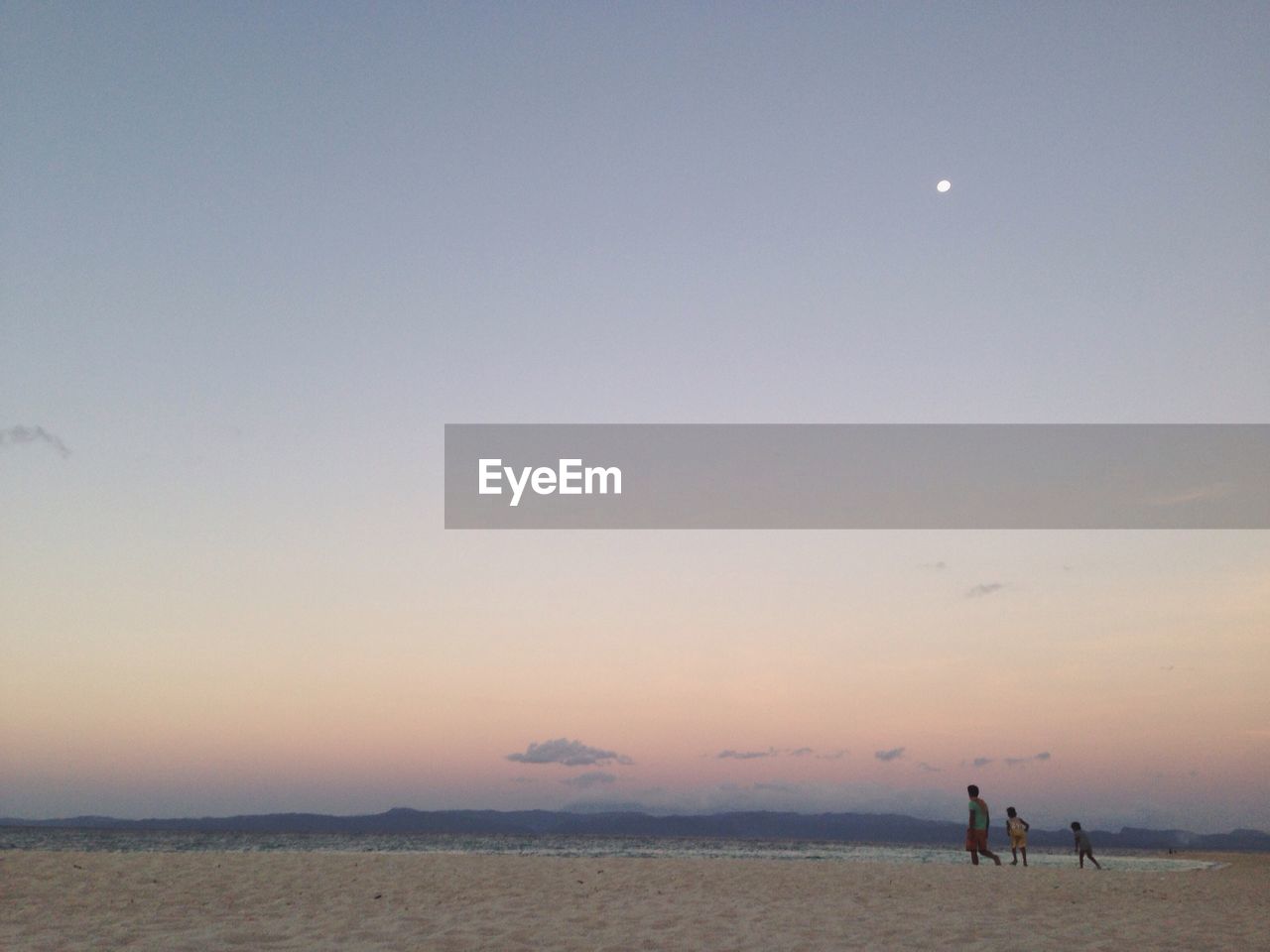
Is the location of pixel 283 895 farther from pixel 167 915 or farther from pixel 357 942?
pixel 357 942

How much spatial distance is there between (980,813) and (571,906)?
41.8 feet

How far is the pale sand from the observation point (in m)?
10.4

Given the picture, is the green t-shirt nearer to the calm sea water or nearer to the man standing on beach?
the man standing on beach

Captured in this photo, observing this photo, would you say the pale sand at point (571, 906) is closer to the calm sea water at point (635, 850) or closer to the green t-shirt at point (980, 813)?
the green t-shirt at point (980, 813)

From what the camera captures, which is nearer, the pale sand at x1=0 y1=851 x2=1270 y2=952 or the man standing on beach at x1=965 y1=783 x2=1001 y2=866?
the pale sand at x1=0 y1=851 x2=1270 y2=952

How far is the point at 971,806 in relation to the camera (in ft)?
70.9

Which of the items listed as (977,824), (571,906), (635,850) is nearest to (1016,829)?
(977,824)

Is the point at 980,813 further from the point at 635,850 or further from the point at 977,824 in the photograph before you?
the point at 635,850

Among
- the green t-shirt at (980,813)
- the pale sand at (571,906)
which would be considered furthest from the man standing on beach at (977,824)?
the pale sand at (571,906)

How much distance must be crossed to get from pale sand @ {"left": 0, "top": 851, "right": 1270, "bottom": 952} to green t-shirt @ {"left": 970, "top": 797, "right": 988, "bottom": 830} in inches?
123

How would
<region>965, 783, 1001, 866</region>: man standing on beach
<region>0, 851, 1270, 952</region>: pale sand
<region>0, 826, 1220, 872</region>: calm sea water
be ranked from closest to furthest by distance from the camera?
<region>0, 851, 1270, 952</region>: pale sand < <region>965, 783, 1001, 866</region>: man standing on beach < <region>0, 826, 1220, 872</region>: calm sea water

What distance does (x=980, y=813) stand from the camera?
2145 centimetres

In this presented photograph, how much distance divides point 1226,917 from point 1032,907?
2.94 meters

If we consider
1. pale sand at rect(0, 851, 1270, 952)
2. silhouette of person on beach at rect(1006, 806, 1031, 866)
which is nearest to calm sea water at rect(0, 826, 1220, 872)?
silhouette of person on beach at rect(1006, 806, 1031, 866)
